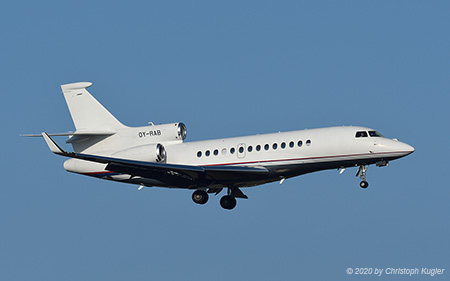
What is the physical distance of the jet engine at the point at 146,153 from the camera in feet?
108

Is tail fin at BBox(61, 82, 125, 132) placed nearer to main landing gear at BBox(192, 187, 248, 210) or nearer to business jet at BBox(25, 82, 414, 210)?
business jet at BBox(25, 82, 414, 210)

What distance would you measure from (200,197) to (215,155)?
2405mm

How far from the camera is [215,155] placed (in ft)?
107

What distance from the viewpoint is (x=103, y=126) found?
35688mm

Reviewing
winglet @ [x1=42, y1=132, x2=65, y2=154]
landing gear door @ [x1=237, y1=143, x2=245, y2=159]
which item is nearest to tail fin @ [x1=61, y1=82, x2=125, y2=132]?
landing gear door @ [x1=237, y1=143, x2=245, y2=159]

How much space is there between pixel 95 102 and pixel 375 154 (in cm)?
1289

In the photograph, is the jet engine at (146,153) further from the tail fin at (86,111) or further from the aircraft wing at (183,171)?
the tail fin at (86,111)

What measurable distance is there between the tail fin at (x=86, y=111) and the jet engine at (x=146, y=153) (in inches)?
93.1

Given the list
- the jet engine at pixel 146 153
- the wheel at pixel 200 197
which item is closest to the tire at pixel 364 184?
the wheel at pixel 200 197

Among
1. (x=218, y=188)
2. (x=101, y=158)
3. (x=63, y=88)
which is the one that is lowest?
(x=218, y=188)

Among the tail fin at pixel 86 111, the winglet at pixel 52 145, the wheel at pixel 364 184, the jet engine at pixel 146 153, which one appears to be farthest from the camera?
the tail fin at pixel 86 111

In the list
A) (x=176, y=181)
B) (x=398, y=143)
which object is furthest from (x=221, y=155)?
(x=398, y=143)

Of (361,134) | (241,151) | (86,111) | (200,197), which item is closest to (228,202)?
(200,197)

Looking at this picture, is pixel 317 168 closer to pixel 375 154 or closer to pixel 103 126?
pixel 375 154
